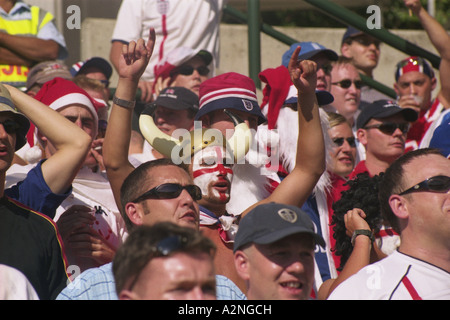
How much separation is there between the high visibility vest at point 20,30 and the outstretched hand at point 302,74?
2.99 m

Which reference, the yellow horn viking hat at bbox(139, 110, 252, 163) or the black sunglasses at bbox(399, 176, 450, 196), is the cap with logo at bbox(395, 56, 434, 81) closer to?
the yellow horn viking hat at bbox(139, 110, 252, 163)

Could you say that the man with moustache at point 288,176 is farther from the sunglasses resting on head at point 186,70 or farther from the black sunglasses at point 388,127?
the sunglasses resting on head at point 186,70

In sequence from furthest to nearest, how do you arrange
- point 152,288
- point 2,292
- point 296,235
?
point 296,235
point 2,292
point 152,288

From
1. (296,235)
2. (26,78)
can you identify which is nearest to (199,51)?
(26,78)

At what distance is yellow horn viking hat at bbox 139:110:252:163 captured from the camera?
4559 millimetres

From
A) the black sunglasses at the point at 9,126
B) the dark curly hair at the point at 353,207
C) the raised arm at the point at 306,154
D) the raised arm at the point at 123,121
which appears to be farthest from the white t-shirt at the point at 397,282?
the black sunglasses at the point at 9,126

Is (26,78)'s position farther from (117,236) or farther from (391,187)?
(391,187)

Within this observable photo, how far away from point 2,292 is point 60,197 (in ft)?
3.75

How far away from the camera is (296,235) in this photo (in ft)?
Result: 11.2

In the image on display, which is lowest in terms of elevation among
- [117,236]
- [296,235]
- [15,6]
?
[117,236]

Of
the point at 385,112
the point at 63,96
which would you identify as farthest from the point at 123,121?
the point at 385,112

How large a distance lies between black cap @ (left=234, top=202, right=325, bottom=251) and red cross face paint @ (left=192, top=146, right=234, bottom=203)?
2.91 ft

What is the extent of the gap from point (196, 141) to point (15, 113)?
103 centimetres

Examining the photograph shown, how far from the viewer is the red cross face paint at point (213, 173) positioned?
4.44m
